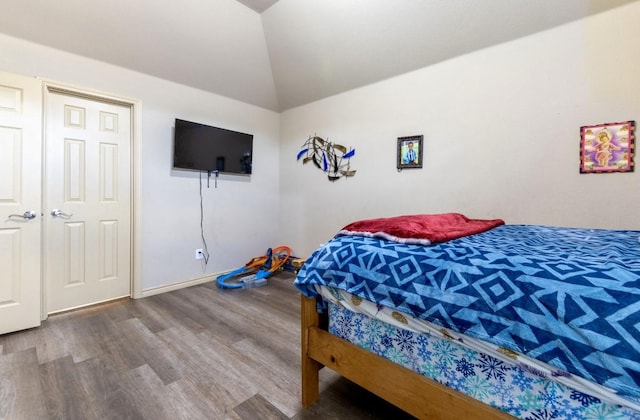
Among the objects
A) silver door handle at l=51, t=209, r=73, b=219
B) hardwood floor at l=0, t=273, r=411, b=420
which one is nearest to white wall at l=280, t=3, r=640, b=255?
hardwood floor at l=0, t=273, r=411, b=420

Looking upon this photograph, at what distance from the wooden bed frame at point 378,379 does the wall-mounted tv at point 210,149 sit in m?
2.61

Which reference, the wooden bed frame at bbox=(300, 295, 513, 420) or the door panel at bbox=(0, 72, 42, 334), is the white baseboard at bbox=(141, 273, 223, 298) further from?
the wooden bed frame at bbox=(300, 295, 513, 420)

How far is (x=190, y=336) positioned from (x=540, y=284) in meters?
2.31

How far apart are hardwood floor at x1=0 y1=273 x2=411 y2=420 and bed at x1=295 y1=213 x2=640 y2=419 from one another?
0.92ft

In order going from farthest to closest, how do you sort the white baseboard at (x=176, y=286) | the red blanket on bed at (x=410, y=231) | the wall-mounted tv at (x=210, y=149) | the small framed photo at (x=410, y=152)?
1. the wall-mounted tv at (x=210, y=149)
2. the white baseboard at (x=176, y=286)
3. the small framed photo at (x=410, y=152)
4. the red blanket on bed at (x=410, y=231)

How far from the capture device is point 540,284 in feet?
2.62

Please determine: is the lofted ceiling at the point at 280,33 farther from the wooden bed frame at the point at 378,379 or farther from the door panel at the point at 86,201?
the wooden bed frame at the point at 378,379

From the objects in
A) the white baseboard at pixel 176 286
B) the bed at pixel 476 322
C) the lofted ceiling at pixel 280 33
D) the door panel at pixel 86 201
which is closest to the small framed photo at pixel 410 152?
the lofted ceiling at pixel 280 33

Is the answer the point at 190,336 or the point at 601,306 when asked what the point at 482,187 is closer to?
the point at 601,306

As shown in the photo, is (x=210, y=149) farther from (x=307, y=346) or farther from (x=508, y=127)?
(x=508, y=127)

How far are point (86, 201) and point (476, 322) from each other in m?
3.41

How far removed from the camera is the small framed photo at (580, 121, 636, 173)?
2012 millimetres

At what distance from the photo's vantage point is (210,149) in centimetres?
349

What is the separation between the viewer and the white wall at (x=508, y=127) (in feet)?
6.77
